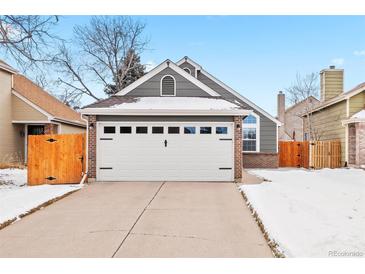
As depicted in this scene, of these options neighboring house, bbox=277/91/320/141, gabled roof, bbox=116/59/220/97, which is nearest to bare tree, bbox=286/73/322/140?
neighboring house, bbox=277/91/320/141

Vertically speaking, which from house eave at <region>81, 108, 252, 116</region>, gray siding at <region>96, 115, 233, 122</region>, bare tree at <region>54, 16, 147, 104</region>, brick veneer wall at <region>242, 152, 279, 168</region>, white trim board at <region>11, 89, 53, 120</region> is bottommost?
brick veneer wall at <region>242, 152, 279, 168</region>

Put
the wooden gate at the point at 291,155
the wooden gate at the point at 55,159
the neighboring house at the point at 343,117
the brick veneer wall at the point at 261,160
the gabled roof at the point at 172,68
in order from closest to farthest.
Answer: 1. the wooden gate at the point at 55,159
2. the gabled roof at the point at 172,68
3. the neighboring house at the point at 343,117
4. the brick veneer wall at the point at 261,160
5. the wooden gate at the point at 291,155

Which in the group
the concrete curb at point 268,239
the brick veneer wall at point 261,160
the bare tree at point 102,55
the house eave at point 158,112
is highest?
the bare tree at point 102,55

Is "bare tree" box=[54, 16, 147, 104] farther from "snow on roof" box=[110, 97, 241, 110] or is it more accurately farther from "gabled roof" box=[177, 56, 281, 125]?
"snow on roof" box=[110, 97, 241, 110]

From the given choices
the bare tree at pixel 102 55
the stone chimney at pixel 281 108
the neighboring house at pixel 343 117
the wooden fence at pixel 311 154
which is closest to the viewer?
the neighboring house at pixel 343 117

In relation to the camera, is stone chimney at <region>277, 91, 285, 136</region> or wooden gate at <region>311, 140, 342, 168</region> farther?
stone chimney at <region>277, 91, 285, 136</region>

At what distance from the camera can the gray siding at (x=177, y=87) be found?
48.1 ft

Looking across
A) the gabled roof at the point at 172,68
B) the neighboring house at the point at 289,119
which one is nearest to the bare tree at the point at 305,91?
the neighboring house at the point at 289,119

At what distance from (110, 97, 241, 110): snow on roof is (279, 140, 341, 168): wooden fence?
355 inches

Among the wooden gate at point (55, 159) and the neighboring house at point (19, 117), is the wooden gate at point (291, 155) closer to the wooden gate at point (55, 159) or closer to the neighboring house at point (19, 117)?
the neighboring house at point (19, 117)

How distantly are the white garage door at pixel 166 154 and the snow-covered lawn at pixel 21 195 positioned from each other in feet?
5.68

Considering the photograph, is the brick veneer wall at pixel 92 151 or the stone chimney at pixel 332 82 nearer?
the brick veneer wall at pixel 92 151

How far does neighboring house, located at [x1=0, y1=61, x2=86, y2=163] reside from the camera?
18938 millimetres
